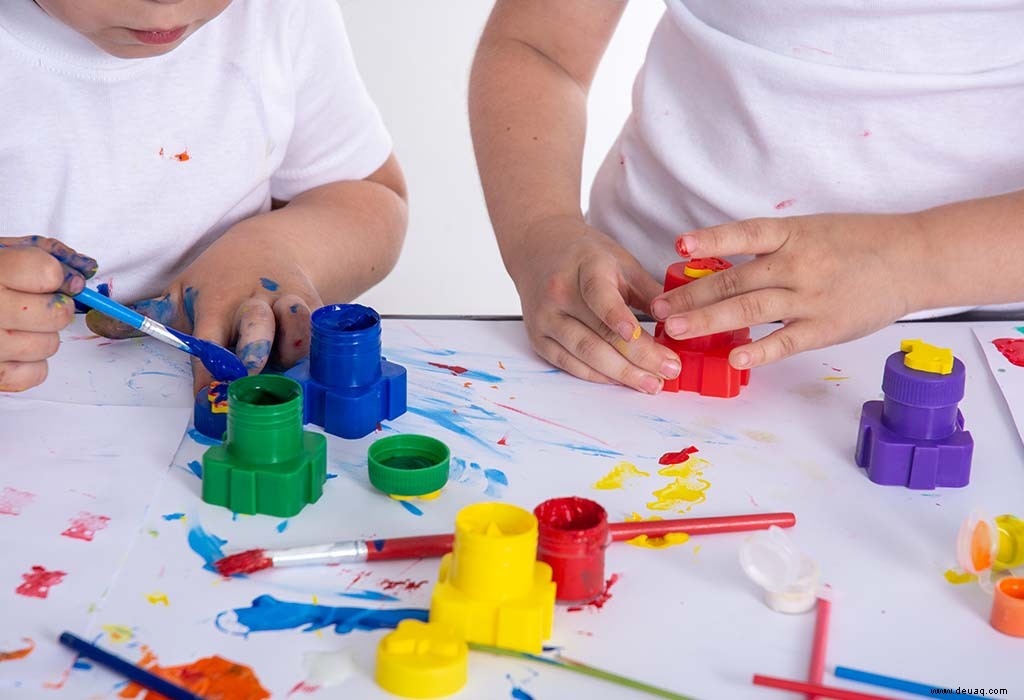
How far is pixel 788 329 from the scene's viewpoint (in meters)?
0.93

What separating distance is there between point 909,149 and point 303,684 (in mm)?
752

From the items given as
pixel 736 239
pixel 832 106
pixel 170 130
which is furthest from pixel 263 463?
pixel 832 106

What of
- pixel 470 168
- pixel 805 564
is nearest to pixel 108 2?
pixel 805 564

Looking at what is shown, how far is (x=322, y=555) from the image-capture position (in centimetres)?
70

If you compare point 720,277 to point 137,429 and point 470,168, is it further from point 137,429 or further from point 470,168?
point 470,168

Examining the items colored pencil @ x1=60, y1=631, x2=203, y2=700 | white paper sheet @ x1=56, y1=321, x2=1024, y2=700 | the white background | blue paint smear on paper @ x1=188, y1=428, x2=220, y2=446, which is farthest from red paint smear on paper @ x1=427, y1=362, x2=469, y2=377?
the white background

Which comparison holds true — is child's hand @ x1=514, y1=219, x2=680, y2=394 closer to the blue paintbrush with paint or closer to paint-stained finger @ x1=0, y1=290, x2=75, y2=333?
the blue paintbrush with paint

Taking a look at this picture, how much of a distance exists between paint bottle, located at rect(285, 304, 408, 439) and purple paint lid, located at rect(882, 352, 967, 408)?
1.19ft

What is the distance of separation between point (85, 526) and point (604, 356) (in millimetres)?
423

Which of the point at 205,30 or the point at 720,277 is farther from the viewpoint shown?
the point at 205,30

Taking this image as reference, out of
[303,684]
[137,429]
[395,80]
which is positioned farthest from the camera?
[395,80]

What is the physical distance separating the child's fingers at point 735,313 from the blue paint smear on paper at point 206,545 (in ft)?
1.28

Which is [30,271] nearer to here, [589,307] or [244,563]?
[244,563]

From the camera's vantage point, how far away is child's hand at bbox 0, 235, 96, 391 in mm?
810
